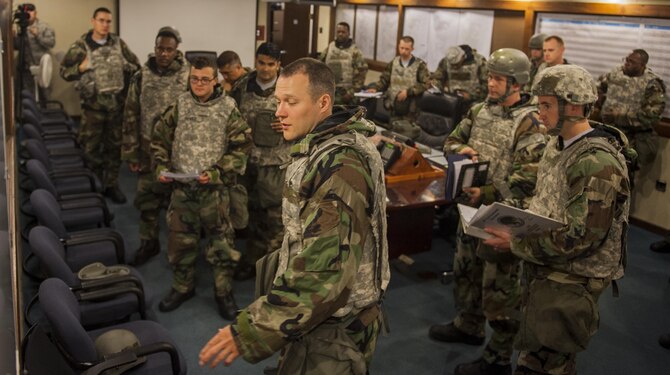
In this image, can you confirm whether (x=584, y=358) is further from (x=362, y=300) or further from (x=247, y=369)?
(x=362, y=300)

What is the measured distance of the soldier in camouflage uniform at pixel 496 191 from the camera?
3373mm

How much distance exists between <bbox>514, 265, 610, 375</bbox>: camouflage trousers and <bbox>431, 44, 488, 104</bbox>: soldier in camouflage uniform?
16.1 feet

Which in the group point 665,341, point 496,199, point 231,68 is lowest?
point 665,341

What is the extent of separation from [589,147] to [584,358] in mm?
1844

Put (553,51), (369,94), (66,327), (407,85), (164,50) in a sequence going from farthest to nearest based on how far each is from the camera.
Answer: (369,94)
(407,85)
(553,51)
(164,50)
(66,327)

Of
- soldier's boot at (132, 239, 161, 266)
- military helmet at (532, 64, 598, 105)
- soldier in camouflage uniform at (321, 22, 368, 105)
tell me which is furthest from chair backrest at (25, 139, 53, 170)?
soldier in camouflage uniform at (321, 22, 368, 105)

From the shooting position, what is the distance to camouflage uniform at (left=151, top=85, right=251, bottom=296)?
154 inches

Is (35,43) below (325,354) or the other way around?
the other way around

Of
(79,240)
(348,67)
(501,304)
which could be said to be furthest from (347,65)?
(501,304)

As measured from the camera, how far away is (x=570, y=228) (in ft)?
8.28

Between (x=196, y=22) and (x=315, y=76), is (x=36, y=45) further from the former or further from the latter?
(x=315, y=76)

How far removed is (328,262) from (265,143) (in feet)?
8.65

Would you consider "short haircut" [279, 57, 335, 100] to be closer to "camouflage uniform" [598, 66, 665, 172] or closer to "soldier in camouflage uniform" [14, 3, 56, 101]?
"camouflage uniform" [598, 66, 665, 172]

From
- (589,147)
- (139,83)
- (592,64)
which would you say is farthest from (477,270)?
(592,64)
